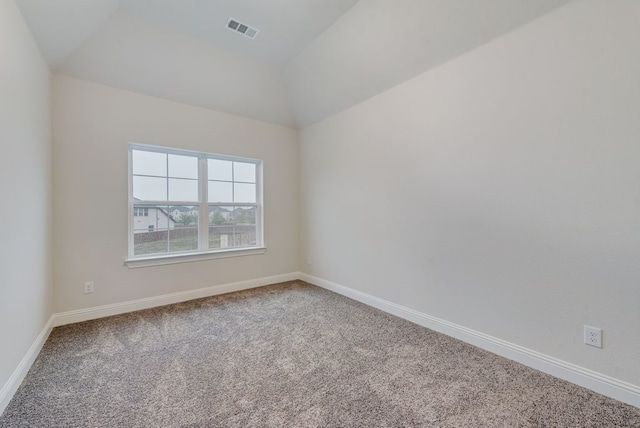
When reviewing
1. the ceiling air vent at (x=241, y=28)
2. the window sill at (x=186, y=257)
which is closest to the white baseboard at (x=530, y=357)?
the window sill at (x=186, y=257)

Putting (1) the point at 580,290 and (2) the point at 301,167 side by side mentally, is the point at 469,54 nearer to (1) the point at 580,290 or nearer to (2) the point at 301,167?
(1) the point at 580,290

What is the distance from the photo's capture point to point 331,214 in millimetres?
3676

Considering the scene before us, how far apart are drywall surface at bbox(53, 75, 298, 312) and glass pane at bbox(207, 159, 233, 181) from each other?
0.65 feet

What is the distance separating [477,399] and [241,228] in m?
3.22

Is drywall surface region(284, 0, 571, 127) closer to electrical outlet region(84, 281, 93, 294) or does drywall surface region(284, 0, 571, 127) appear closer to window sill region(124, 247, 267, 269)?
window sill region(124, 247, 267, 269)

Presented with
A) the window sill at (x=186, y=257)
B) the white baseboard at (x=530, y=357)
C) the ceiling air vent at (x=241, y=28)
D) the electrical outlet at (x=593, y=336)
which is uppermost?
the ceiling air vent at (x=241, y=28)

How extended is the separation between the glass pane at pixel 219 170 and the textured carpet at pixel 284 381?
188cm

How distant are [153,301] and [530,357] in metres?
3.60

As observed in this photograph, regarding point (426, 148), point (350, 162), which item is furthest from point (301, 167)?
point (426, 148)

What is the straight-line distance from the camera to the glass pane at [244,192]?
12.5 ft

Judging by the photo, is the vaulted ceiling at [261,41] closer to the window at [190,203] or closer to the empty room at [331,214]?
the empty room at [331,214]

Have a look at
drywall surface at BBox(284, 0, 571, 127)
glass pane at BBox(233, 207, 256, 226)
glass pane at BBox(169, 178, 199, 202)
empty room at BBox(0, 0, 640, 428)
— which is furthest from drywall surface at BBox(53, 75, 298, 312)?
drywall surface at BBox(284, 0, 571, 127)

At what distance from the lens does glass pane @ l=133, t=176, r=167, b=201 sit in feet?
10.1

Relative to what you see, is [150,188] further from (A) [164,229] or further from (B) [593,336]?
(B) [593,336]
